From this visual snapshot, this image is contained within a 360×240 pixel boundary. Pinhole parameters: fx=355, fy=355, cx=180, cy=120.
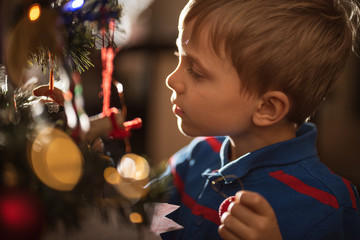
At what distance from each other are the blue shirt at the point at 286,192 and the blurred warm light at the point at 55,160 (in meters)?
0.40

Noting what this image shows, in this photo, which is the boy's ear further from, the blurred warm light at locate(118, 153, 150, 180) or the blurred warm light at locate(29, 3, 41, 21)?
the blurred warm light at locate(29, 3, 41, 21)

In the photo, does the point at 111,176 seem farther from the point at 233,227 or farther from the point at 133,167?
the point at 233,227

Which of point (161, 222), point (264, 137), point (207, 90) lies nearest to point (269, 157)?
point (264, 137)

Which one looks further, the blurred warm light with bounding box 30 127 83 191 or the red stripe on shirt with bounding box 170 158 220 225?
the red stripe on shirt with bounding box 170 158 220 225

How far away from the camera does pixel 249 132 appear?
2.44 ft

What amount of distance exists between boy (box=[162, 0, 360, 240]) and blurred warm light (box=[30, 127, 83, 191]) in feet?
1.22

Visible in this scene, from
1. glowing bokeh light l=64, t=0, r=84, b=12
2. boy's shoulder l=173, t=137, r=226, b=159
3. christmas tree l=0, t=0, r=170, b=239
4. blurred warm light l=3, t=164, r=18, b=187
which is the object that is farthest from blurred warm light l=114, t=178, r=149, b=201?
boy's shoulder l=173, t=137, r=226, b=159

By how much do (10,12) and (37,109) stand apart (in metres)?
0.12

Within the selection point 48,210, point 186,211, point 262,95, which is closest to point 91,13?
point 48,210

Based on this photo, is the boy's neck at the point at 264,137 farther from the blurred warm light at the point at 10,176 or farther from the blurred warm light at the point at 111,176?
the blurred warm light at the point at 10,176

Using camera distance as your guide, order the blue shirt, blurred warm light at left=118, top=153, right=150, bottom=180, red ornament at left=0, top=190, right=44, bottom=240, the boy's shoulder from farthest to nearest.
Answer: the boy's shoulder < the blue shirt < blurred warm light at left=118, top=153, right=150, bottom=180 < red ornament at left=0, top=190, right=44, bottom=240

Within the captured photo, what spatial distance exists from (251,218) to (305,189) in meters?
0.23

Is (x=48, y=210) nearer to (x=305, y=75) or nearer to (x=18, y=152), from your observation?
(x=18, y=152)

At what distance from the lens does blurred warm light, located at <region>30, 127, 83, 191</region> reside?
321mm
